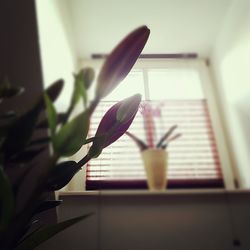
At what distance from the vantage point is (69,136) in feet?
1.00

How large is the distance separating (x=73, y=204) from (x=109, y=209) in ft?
0.93

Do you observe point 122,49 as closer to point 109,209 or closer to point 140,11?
point 109,209

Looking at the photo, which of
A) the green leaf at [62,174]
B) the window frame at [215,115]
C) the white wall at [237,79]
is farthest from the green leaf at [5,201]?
the white wall at [237,79]

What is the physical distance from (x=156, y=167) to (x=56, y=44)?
638 millimetres

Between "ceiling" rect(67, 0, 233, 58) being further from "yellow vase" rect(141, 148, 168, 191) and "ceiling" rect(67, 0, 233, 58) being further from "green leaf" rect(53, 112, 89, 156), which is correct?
"green leaf" rect(53, 112, 89, 156)

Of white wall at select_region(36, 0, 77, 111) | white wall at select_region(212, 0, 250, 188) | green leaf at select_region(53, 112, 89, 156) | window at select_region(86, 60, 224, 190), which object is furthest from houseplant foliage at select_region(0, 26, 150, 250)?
white wall at select_region(212, 0, 250, 188)

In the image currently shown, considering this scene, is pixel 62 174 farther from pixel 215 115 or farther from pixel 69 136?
pixel 215 115

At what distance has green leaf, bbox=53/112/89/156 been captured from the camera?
302 millimetres

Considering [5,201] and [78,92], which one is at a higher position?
[78,92]

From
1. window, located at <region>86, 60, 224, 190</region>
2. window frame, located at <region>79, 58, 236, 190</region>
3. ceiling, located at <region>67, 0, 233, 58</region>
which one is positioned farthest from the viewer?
window frame, located at <region>79, 58, 236, 190</region>

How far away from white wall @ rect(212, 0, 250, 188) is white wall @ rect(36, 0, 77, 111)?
77 centimetres

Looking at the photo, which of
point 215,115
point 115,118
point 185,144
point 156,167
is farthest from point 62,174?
point 215,115

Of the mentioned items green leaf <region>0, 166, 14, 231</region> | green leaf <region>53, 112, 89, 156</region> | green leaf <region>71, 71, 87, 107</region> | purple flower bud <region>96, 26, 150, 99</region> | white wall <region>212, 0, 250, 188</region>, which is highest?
white wall <region>212, 0, 250, 188</region>

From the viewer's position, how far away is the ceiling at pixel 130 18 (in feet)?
3.71
